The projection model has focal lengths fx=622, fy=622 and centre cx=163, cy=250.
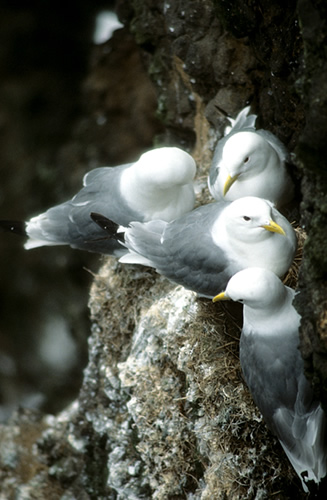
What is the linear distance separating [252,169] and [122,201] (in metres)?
0.77

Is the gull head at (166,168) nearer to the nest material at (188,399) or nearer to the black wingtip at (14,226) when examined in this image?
the nest material at (188,399)

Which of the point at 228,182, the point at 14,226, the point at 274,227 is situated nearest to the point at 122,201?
the point at 228,182

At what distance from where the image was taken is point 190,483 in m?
3.20

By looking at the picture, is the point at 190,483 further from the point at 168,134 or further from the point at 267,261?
the point at 168,134

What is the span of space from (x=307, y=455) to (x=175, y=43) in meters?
2.63

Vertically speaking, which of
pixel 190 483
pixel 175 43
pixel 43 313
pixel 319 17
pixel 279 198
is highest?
pixel 319 17

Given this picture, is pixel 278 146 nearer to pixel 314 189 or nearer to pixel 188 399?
pixel 314 189

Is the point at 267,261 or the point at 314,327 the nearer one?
the point at 314,327

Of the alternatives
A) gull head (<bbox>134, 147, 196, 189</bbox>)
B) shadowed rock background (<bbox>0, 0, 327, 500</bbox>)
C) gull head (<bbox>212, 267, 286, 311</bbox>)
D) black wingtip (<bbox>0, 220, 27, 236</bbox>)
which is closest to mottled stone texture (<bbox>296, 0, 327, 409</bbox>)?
shadowed rock background (<bbox>0, 0, 327, 500</bbox>)

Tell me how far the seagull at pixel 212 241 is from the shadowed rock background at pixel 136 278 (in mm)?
253

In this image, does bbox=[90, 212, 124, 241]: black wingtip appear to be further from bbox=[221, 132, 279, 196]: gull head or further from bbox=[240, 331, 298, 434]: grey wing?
bbox=[240, 331, 298, 434]: grey wing

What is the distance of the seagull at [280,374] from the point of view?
2.53 m

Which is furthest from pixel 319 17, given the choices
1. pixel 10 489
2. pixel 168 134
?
pixel 10 489

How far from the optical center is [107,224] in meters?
3.31
